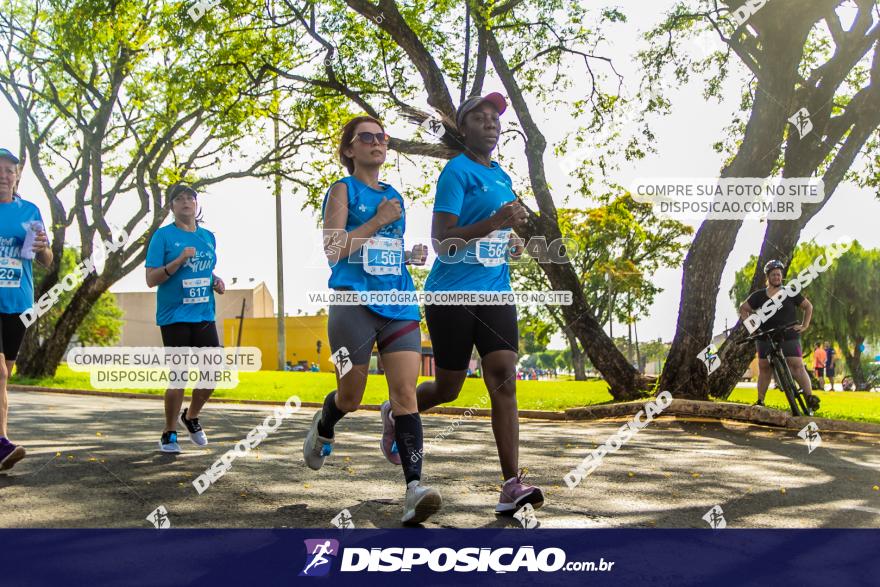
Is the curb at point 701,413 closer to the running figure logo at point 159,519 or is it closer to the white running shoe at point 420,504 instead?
the white running shoe at point 420,504

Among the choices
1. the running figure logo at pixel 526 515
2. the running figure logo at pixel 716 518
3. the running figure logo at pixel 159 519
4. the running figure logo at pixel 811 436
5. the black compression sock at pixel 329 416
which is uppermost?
the black compression sock at pixel 329 416

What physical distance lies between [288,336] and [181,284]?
40.5 metres

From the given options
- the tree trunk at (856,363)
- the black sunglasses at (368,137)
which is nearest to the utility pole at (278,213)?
the black sunglasses at (368,137)

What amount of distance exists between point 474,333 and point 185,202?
3272 mm

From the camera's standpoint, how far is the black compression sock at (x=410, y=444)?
3.96m

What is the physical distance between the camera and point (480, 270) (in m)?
4.36

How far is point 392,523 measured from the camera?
390 cm

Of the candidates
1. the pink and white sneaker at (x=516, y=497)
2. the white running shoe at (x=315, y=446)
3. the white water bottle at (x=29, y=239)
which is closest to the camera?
the pink and white sneaker at (x=516, y=497)

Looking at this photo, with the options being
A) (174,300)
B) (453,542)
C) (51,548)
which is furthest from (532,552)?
(174,300)

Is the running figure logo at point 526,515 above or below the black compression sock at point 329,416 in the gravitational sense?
below

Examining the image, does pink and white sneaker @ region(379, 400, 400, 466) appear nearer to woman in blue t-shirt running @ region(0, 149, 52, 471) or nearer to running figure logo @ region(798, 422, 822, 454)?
woman in blue t-shirt running @ region(0, 149, 52, 471)

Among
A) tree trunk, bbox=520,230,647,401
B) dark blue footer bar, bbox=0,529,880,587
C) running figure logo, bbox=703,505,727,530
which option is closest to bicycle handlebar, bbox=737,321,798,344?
tree trunk, bbox=520,230,647,401

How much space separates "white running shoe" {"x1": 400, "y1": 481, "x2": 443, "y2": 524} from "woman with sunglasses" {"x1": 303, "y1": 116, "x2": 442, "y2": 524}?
0.53ft

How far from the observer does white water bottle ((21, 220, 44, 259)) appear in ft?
18.0
